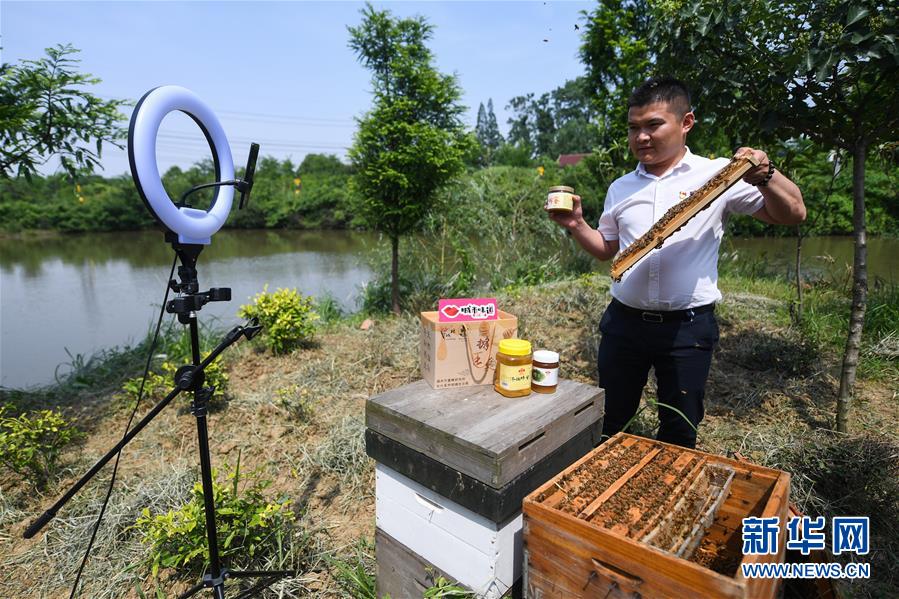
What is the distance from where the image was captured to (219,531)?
215 centimetres

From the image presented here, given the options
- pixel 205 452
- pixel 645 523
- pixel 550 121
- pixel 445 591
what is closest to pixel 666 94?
pixel 645 523

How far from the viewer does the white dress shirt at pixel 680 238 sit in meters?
2.02

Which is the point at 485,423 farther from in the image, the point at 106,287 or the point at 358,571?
the point at 106,287

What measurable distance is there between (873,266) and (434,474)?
36.5ft

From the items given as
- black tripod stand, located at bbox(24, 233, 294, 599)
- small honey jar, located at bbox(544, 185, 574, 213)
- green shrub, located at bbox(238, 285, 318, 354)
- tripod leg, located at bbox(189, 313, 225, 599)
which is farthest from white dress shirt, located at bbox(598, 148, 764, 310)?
green shrub, located at bbox(238, 285, 318, 354)

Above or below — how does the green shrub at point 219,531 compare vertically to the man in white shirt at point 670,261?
below

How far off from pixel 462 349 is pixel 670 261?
106cm

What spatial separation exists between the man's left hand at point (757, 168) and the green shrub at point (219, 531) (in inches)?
102

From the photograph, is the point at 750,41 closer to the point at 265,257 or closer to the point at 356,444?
the point at 356,444

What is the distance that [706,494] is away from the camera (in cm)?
147

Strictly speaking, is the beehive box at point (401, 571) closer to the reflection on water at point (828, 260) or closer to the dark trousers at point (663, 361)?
the dark trousers at point (663, 361)

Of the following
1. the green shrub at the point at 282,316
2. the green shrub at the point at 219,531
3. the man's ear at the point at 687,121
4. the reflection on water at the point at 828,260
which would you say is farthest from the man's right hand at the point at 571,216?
the reflection on water at the point at 828,260

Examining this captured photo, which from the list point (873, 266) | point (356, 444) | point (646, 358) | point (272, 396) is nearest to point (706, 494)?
point (646, 358)

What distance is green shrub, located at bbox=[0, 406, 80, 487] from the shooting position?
279cm
